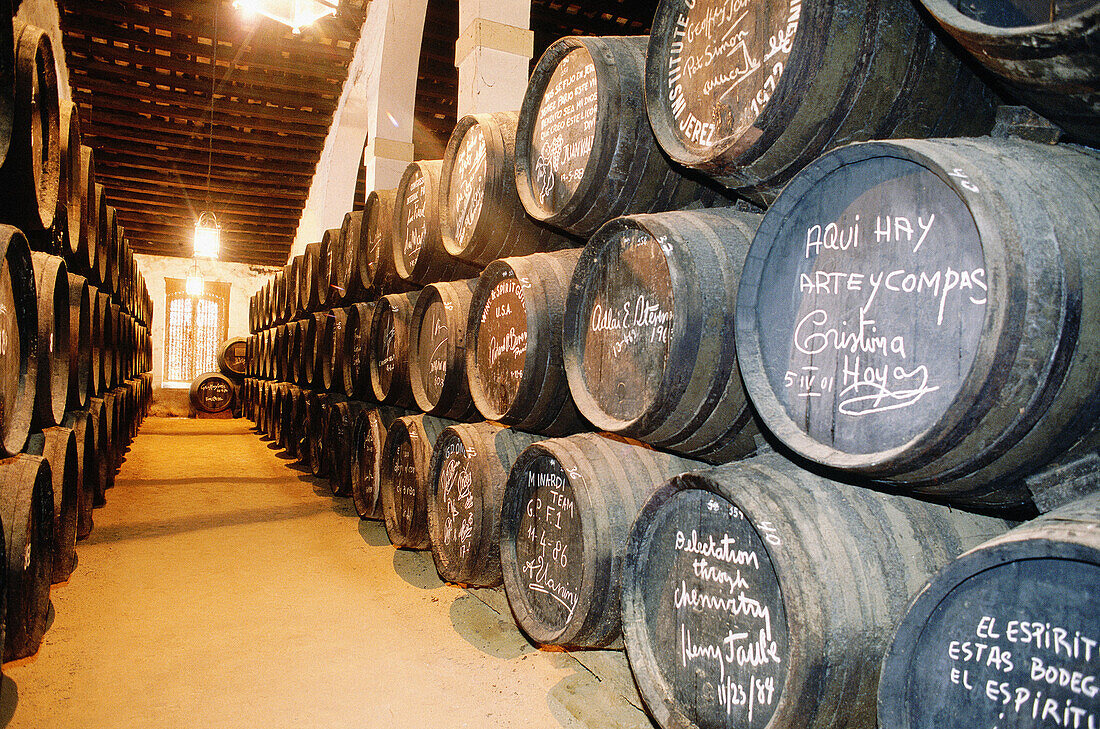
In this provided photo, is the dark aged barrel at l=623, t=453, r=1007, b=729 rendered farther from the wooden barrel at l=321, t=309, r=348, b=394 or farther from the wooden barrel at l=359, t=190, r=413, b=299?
the wooden barrel at l=321, t=309, r=348, b=394

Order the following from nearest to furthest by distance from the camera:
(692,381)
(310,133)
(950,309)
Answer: (950,309) → (692,381) → (310,133)

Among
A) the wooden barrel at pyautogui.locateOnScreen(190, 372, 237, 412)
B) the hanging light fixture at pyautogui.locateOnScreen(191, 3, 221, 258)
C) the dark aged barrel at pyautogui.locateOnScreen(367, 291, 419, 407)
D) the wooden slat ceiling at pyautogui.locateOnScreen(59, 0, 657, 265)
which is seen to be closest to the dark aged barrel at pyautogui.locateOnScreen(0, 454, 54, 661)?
the dark aged barrel at pyautogui.locateOnScreen(367, 291, 419, 407)

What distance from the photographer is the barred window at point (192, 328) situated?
54.3 feet

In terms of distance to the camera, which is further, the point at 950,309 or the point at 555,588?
the point at 555,588

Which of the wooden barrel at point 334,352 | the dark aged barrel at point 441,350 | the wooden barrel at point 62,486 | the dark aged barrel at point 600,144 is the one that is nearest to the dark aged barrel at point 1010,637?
the dark aged barrel at point 600,144

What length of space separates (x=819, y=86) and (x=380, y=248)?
4.00 m

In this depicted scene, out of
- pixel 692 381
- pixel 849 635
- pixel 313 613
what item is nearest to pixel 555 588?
pixel 692 381

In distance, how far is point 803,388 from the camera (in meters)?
1.41

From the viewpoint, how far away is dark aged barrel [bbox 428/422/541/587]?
3090 mm

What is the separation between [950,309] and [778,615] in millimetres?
768

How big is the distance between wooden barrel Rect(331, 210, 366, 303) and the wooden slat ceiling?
16.6ft

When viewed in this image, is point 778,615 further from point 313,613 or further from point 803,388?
point 313,613

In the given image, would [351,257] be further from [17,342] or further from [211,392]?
[211,392]

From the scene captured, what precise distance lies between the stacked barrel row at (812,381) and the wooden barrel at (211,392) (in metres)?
13.5
